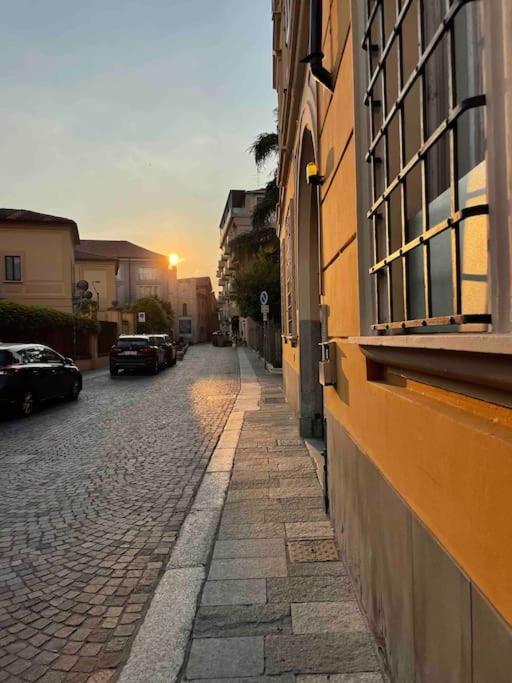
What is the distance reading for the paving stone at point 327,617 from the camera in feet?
8.78

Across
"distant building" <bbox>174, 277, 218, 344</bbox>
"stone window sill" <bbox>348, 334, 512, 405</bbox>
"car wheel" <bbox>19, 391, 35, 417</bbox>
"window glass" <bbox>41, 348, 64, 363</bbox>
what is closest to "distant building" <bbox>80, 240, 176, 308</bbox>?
"distant building" <bbox>174, 277, 218, 344</bbox>

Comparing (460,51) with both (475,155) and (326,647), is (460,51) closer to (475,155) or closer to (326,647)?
(475,155)

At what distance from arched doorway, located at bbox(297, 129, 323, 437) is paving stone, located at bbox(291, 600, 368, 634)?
428cm

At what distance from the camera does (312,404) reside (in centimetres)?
726

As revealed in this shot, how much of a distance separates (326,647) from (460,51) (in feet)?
9.02

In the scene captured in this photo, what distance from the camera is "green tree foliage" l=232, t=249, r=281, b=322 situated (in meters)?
22.4

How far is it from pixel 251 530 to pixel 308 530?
474 millimetres

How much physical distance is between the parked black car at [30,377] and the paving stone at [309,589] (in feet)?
27.2

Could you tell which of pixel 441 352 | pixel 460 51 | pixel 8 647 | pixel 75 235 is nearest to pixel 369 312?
pixel 441 352

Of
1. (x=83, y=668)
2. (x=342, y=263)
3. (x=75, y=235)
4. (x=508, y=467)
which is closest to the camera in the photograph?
(x=508, y=467)

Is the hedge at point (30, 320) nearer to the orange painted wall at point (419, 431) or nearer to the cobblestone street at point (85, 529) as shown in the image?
the cobblestone street at point (85, 529)

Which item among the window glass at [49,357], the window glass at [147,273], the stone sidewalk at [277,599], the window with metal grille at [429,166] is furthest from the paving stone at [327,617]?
the window glass at [147,273]

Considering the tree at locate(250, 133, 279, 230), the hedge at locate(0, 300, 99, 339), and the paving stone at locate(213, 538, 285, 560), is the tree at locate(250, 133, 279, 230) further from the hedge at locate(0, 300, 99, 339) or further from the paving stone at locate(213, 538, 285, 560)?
the paving stone at locate(213, 538, 285, 560)

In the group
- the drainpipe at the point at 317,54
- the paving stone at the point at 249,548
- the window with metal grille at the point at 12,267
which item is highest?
the window with metal grille at the point at 12,267
